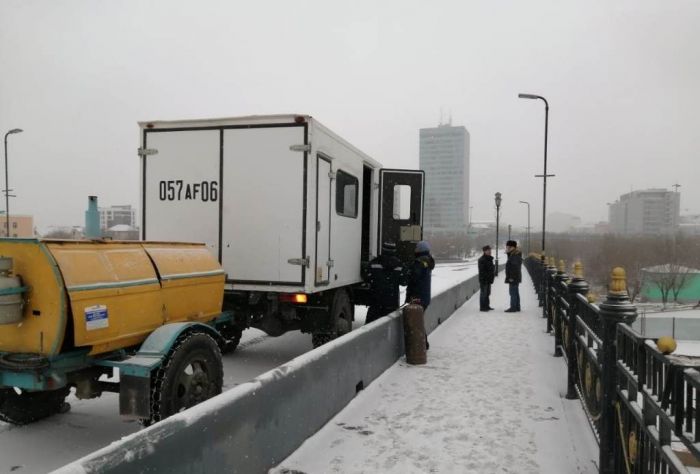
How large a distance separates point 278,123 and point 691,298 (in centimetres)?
9898

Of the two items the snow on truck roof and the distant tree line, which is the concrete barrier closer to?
the snow on truck roof

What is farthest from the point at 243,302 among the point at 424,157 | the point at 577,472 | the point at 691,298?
the point at 424,157

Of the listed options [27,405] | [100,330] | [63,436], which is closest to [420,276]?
[100,330]

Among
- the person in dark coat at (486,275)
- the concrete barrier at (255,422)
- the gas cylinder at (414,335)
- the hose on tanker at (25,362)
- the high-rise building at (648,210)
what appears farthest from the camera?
the high-rise building at (648,210)

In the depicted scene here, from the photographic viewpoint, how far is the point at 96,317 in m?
4.22

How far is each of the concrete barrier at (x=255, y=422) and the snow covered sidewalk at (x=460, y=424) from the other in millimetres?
197

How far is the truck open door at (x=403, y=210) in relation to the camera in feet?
35.3

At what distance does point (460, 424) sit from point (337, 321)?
3.45 meters

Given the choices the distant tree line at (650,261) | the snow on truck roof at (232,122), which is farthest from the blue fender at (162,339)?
the distant tree line at (650,261)

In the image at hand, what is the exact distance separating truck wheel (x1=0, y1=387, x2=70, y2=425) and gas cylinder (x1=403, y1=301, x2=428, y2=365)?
436cm

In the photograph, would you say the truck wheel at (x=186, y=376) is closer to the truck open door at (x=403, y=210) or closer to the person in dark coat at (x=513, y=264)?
the truck open door at (x=403, y=210)

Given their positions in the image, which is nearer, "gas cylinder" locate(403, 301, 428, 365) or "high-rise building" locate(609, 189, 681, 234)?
"gas cylinder" locate(403, 301, 428, 365)

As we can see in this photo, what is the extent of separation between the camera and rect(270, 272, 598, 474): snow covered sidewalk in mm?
4203

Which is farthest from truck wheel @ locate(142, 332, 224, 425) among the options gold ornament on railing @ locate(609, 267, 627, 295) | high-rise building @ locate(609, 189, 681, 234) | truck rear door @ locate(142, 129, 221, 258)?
high-rise building @ locate(609, 189, 681, 234)
